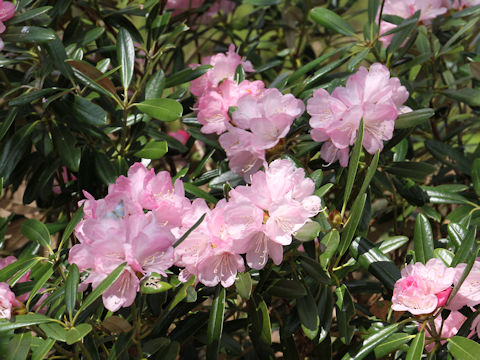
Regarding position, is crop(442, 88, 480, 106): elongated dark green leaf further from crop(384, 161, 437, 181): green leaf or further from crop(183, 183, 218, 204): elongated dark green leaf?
crop(183, 183, 218, 204): elongated dark green leaf

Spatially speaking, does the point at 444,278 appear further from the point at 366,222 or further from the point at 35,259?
the point at 35,259

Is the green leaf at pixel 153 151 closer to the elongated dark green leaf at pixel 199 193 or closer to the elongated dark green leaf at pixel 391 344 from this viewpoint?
the elongated dark green leaf at pixel 199 193

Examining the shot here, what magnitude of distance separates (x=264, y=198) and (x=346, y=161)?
26 centimetres

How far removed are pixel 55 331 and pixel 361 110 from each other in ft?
2.16

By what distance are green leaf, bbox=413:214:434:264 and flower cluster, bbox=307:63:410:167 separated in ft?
0.54

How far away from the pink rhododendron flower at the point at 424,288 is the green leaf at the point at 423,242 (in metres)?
0.08

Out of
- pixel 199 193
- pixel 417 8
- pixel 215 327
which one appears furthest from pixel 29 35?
pixel 417 8

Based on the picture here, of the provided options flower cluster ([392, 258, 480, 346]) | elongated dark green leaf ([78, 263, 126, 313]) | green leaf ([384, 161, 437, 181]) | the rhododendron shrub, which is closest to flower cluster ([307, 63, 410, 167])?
the rhododendron shrub

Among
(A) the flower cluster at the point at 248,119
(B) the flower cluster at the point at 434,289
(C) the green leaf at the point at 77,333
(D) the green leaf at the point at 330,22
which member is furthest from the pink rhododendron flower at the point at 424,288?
(D) the green leaf at the point at 330,22

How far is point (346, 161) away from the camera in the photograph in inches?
47.1

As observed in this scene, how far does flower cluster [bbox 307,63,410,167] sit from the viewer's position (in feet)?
3.80

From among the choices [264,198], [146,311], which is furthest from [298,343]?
[264,198]

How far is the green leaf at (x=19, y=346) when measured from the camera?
92cm

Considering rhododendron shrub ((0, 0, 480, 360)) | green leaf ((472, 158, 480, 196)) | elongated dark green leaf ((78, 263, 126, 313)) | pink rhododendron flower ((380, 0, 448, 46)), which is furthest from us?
pink rhododendron flower ((380, 0, 448, 46))
